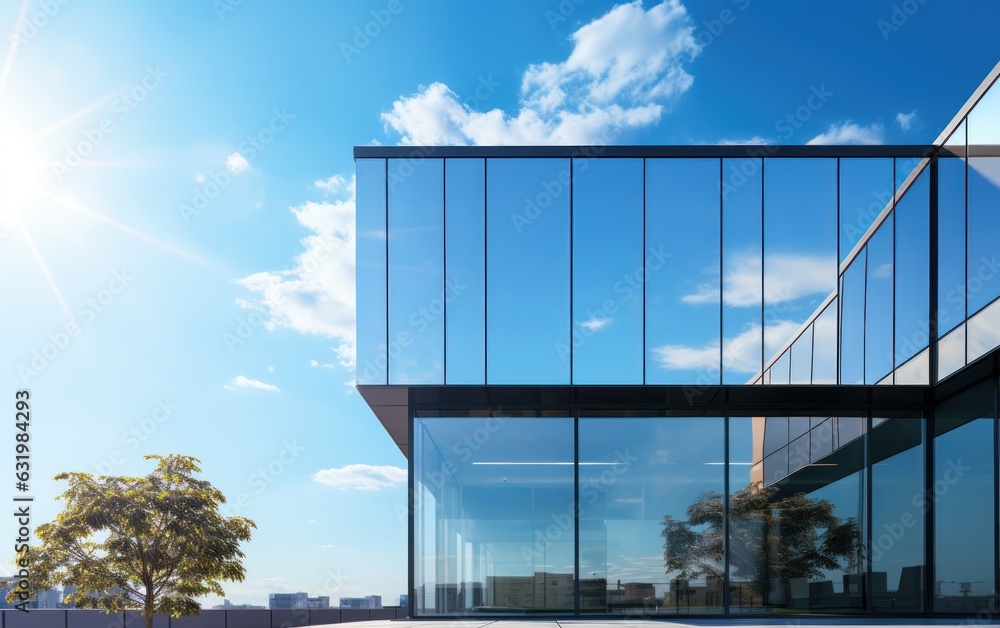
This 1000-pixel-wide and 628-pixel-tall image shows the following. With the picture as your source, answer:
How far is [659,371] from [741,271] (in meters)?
2.34

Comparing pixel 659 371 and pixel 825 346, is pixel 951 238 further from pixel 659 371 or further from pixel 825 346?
pixel 659 371

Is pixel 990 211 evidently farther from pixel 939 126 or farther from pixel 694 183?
pixel 694 183

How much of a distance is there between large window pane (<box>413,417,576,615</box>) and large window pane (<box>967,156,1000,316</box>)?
7.07 m

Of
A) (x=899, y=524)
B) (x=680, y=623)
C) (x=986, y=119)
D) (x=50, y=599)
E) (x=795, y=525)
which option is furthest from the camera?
(x=50, y=599)

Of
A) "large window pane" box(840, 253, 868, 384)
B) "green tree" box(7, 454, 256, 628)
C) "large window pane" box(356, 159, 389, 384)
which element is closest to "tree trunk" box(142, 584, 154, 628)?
"green tree" box(7, 454, 256, 628)

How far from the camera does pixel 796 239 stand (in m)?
14.4

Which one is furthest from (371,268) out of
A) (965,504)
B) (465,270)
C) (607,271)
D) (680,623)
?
(965,504)

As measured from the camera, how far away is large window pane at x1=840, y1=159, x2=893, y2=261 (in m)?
14.4

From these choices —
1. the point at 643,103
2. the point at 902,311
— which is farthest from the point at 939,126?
the point at 643,103

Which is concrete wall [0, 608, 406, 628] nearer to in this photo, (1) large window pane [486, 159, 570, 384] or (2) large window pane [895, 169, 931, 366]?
(1) large window pane [486, 159, 570, 384]

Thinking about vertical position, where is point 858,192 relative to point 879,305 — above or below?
above

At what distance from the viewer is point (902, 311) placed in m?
14.5

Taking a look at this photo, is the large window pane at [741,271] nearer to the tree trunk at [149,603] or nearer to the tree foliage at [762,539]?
the tree foliage at [762,539]

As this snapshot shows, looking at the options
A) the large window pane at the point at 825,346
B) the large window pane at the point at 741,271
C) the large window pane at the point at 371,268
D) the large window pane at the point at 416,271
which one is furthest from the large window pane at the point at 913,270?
the large window pane at the point at 371,268
